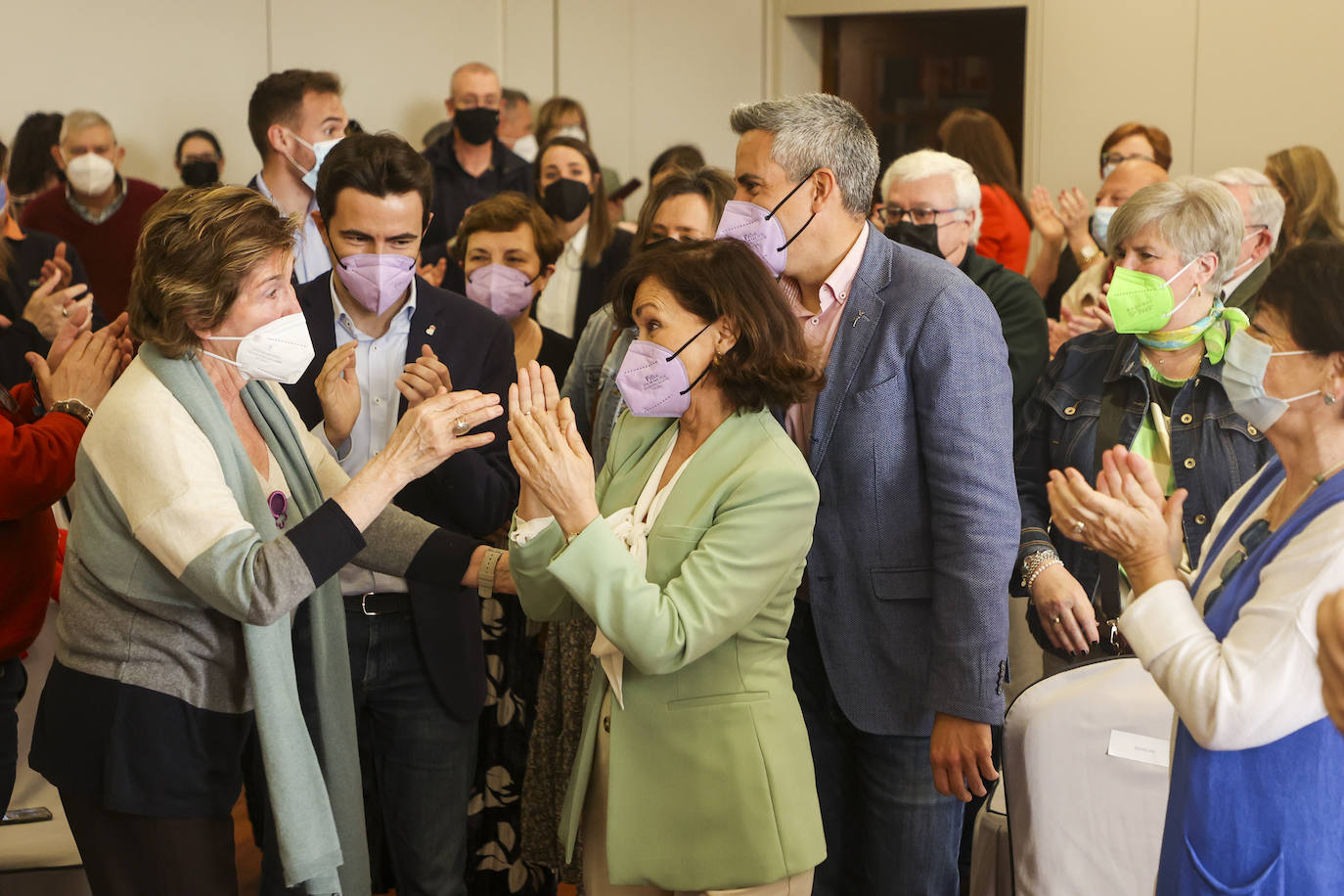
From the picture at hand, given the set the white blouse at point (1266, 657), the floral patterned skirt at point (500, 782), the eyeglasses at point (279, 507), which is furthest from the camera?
the floral patterned skirt at point (500, 782)

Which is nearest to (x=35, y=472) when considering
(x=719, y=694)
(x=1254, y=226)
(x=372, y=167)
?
(x=372, y=167)

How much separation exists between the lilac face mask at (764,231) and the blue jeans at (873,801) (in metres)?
0.61

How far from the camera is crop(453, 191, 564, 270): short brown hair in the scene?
3525 mm

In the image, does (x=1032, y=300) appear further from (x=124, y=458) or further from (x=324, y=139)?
(x=124, y=458)

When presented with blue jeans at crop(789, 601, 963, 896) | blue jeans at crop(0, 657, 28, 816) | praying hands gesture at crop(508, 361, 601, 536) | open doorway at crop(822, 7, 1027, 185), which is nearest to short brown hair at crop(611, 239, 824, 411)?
praying hands gesture at crop(508, 361, 601, 536)

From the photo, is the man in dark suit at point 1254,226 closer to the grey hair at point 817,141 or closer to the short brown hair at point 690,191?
the short brown hair at point 690,191

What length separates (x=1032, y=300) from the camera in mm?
3779

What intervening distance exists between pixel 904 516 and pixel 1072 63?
590 cm

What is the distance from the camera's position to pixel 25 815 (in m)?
2.90

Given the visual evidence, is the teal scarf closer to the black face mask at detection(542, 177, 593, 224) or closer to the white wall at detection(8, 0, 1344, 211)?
the black face mask at detection(542, 177, 593, 224)

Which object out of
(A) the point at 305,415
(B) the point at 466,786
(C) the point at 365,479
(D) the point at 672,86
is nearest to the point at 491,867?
(B) the point at 466,786

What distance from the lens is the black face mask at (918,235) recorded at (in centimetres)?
368

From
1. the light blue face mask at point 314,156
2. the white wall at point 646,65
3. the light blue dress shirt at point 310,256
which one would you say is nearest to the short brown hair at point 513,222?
the light blue dress shirt at point 310,256

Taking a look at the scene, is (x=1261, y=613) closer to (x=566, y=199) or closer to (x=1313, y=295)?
(x=1313, y=295)
